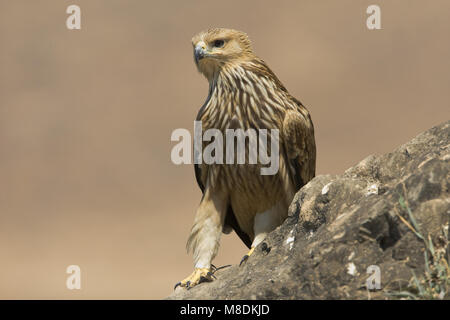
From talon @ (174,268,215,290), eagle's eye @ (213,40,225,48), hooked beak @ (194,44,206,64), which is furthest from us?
eagle's eye @ (213,40,225,48)

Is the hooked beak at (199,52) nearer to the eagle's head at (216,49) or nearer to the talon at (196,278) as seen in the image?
the eagle's head at (216,49)

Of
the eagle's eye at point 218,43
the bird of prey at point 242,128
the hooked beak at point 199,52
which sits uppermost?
the eagle's eye at point 218,43

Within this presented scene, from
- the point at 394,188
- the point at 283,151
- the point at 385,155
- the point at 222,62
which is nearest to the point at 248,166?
the point at 283,151

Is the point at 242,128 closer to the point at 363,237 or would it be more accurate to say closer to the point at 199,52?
the point at 199,52

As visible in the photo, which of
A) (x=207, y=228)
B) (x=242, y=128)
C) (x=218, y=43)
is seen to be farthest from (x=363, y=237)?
(x=218, y=43)

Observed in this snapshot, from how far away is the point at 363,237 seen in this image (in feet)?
11.5

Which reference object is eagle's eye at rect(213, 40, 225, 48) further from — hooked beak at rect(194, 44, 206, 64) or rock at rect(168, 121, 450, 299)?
rock at rect(168, 121, 450, 299)

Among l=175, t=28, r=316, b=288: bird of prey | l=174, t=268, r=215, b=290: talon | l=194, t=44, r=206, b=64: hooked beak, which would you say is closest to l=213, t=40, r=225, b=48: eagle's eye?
Answer: l=175, t=28, r=316, b=288: bird of prey

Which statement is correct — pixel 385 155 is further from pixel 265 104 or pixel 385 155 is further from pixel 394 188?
pixel 265 104

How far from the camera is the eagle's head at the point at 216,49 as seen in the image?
5680 mm

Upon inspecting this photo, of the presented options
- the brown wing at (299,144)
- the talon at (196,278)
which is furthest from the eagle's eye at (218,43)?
the talon at (196,278)

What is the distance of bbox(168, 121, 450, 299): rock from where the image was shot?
11.0ft

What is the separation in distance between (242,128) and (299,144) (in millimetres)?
519
